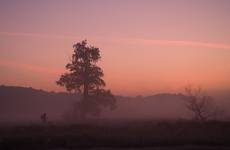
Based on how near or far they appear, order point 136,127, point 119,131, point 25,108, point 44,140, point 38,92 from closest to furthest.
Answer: point 44,140
point 119,131
point 136,127
point 25,108
point 38,92

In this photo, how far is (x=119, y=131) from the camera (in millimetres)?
30750

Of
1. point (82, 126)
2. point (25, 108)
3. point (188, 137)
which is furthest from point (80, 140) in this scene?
point (25, 108)

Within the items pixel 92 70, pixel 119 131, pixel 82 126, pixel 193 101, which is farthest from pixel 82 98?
pixel 119 131

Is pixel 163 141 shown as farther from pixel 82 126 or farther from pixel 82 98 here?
pixel 82 98

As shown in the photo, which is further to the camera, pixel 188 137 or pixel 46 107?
pixel 46 107

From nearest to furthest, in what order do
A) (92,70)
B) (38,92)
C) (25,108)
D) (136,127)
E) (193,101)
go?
(136,127) < (193,101) < (92,70) < (25,108) < (38,92)

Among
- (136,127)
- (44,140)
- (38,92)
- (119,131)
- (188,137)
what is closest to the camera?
(44,140)

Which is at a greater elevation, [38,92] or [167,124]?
[38,92]

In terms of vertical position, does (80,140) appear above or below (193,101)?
below

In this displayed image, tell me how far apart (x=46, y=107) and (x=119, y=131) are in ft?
325

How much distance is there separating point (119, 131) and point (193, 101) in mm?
22355

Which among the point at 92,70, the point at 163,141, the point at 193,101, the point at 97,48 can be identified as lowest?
the point at 163,141

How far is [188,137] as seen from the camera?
26422mm

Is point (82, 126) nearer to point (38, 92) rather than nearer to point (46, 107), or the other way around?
point (46, 107)
